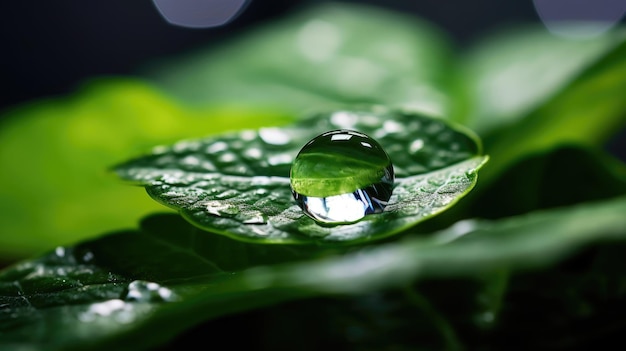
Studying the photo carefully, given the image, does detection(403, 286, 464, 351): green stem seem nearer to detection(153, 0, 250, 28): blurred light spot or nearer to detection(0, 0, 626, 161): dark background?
detection(0, 0, 626, 161): dark background

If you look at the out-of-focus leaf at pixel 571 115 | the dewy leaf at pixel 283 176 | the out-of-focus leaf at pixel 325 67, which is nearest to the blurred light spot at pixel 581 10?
the out-of-focus leaf at pixel 325 67

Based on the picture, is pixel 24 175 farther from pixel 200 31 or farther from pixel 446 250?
pixel 200 31

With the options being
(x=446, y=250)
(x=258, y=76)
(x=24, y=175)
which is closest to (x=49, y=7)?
(x=258, y=76)

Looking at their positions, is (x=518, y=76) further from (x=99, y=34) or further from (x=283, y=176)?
(x=99, y=34)

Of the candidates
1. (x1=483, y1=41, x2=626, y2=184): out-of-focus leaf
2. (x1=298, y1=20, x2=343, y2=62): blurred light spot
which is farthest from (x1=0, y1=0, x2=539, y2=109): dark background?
(x1=483, y1=41, x2=626, y2=184): out-of-focus leaf

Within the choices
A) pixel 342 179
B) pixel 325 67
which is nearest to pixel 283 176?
pixel 342 179

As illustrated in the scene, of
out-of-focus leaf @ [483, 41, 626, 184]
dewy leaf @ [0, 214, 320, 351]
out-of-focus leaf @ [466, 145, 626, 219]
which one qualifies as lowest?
dewy leaf @ [0, 214, 320, 351]

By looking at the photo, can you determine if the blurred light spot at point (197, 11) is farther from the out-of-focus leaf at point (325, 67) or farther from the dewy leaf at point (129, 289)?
the dewy leaf at point (129, 289)
